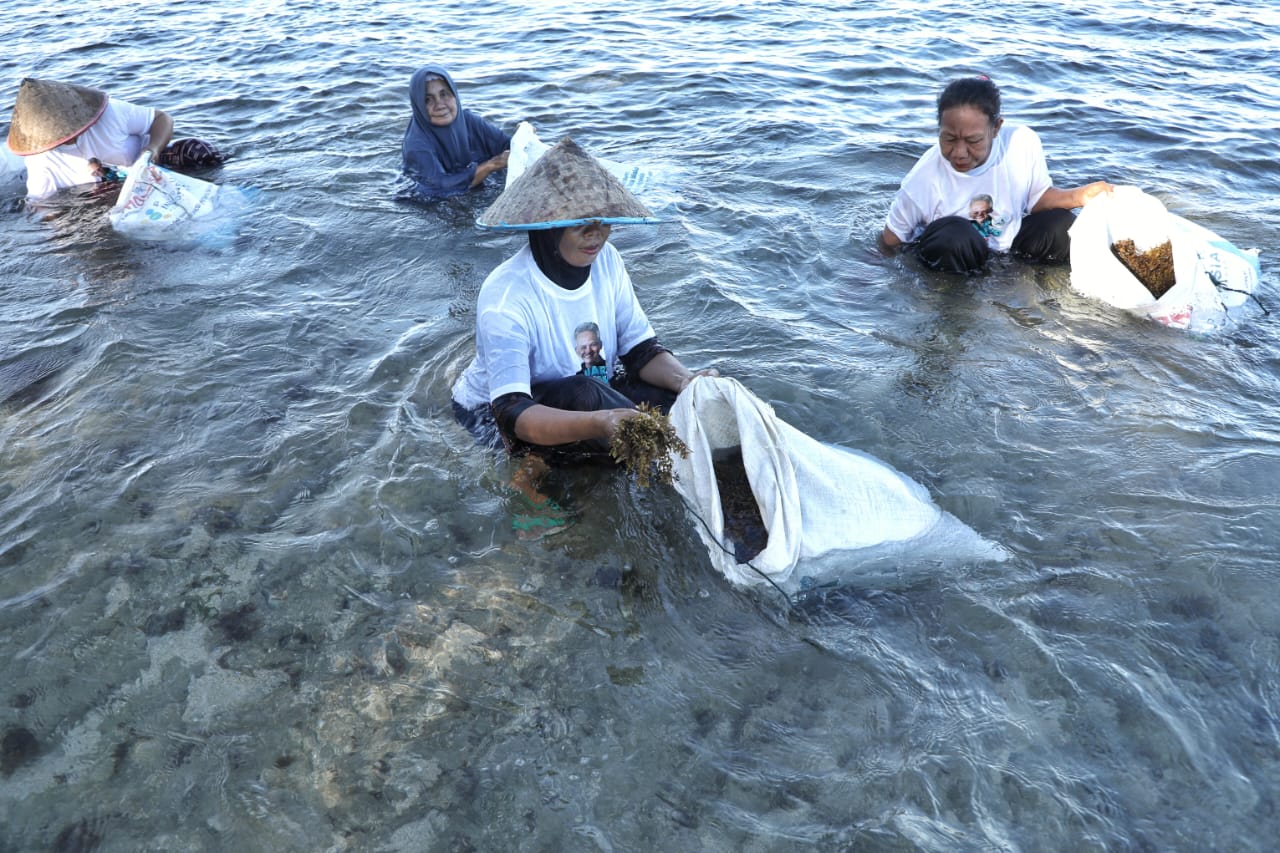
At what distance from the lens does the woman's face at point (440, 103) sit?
5.85 metres

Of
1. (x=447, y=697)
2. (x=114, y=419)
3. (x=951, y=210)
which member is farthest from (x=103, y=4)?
(x=447, y=697)

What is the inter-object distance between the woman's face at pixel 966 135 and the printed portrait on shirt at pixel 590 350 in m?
2.20

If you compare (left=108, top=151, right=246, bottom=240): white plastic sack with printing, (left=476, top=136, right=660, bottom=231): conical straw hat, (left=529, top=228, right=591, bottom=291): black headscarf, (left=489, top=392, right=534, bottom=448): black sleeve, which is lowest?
(left=108, top=151, right=246, bottom=240): white plastic sack with printing

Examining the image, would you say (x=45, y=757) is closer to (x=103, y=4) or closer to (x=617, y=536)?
(x=617, y=536)

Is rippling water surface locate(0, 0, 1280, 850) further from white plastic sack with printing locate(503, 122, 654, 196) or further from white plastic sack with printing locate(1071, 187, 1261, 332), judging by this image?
white plastic sack with printing locate(503, 122, 654, 196)

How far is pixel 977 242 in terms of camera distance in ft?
15.5

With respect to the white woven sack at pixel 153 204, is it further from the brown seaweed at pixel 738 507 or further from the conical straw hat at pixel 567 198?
the brown seaweed at pixel 738 507

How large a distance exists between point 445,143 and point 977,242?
350 cm

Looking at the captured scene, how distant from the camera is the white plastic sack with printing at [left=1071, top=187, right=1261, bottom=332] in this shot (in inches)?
163

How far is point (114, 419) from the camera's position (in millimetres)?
3973

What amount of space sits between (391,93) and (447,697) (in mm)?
6898

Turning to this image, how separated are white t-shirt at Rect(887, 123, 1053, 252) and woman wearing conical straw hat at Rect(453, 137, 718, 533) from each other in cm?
213

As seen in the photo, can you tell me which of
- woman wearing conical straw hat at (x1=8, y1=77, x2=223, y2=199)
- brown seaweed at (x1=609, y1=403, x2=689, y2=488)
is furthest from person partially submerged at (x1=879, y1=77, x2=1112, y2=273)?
woman wearing conical straw hat at (x1=8, y1=77, x2=223, y2=199)

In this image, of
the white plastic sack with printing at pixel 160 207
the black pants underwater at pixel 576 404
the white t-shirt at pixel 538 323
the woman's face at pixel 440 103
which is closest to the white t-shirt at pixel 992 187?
the white t-shirt at pixel 538 323
